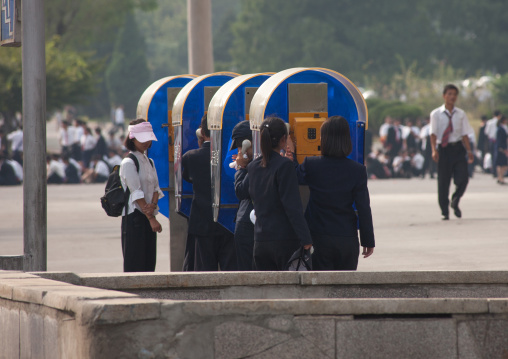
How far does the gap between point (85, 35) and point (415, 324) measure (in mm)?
47686

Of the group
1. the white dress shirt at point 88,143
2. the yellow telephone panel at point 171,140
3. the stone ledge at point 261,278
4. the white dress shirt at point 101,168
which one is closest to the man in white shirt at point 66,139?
the white dress shirt at point 88,143

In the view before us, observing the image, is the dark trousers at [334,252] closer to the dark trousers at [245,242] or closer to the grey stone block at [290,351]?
the dark trousers at [245,242]

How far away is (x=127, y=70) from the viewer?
6844 cm

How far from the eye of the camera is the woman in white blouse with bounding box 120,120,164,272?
745 centimetres

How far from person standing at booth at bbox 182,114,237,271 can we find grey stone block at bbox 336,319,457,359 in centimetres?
323

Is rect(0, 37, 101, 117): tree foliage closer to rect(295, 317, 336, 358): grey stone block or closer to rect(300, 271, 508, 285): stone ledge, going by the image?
rect(300, 271, 508, 285): stone ledge

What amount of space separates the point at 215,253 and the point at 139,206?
0.78 m

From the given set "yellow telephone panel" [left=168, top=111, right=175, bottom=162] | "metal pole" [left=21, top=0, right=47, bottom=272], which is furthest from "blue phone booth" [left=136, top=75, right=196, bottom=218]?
"metal pole" [left=21, top=0, right=47, bottom=272]

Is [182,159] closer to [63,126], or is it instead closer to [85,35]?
[63,126]

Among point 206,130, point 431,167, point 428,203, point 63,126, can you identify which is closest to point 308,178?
point 206,130

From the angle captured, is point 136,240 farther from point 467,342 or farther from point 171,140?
point 467,342

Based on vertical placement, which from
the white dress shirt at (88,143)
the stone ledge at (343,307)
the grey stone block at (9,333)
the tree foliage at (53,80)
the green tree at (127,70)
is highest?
the green tree at (127,70)

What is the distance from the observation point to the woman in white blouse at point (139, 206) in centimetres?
745

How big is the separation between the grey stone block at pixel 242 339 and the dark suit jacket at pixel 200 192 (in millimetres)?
3246
